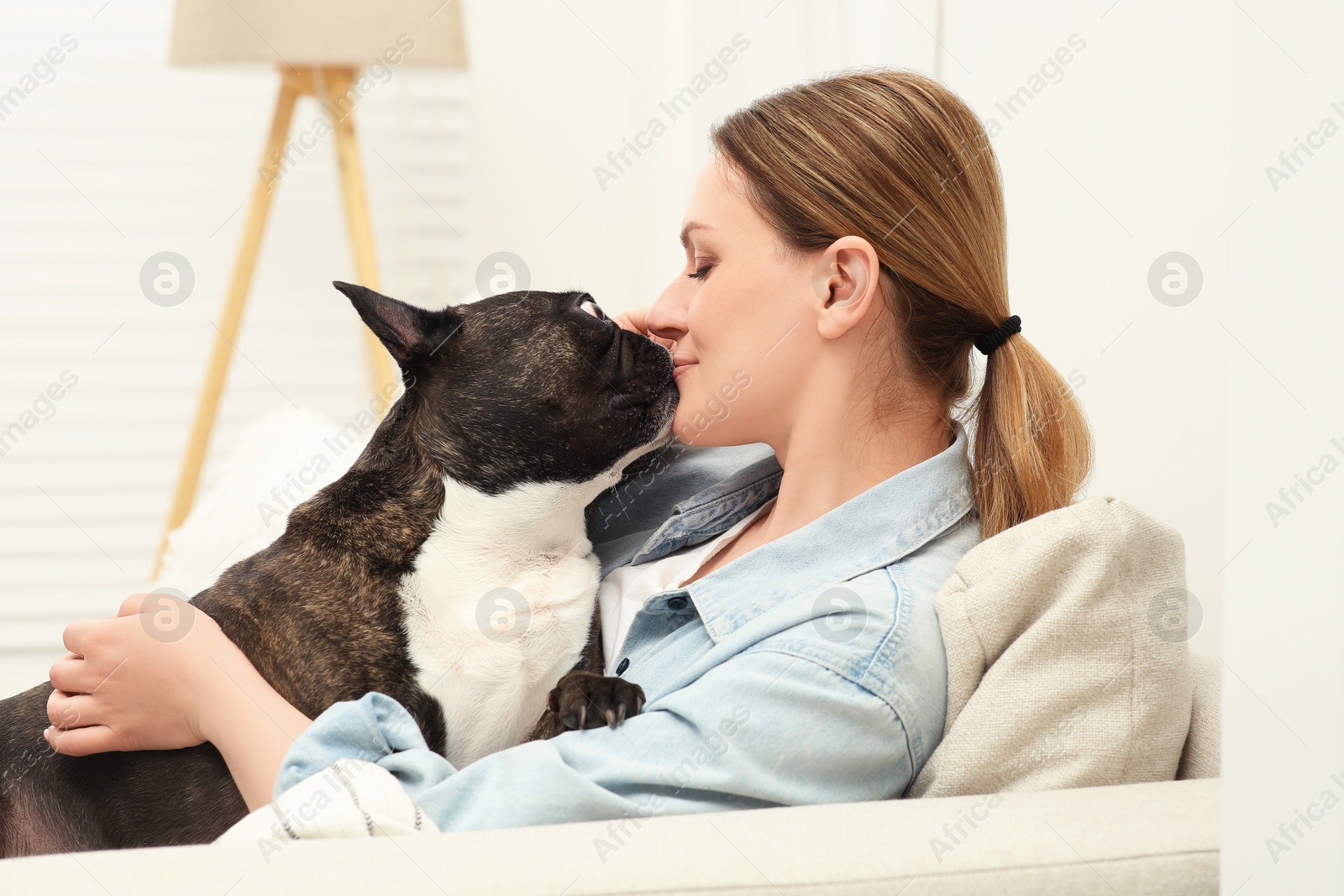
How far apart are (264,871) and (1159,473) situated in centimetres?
141

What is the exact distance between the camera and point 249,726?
3.87ft

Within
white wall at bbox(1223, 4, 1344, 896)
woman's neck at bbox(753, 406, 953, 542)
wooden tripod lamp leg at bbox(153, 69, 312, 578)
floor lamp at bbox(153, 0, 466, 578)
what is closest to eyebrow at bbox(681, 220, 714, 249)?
woman's neck at bbox(753, 406, 953, 542)

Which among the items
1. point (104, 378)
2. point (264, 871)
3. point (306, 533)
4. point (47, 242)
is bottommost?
point (104, 378)

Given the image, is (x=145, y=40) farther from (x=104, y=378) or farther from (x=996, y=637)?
(x=996, y=637)

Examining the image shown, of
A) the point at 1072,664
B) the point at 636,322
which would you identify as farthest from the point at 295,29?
the point at 1072,664

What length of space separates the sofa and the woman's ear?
0.32 metres

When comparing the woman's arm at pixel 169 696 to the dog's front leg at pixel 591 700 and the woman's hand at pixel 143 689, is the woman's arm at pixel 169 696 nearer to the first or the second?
the woman's hand at pixel 143 689

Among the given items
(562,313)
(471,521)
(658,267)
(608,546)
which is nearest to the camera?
(471,521)

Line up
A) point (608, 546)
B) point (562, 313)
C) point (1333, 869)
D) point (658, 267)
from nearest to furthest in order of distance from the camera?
point (1333, 869) → point (562, 313) → point (608, 546) → point (658, 267)

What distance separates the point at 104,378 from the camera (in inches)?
146

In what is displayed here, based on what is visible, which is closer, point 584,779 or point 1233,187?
point 1233,187

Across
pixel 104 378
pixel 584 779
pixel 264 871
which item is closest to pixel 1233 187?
pixel 584 779

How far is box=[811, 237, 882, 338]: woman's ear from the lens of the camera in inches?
49.5

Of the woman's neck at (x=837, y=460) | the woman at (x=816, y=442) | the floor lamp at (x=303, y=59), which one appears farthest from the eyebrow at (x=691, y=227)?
the floor lamp at (x=303, y=59)
